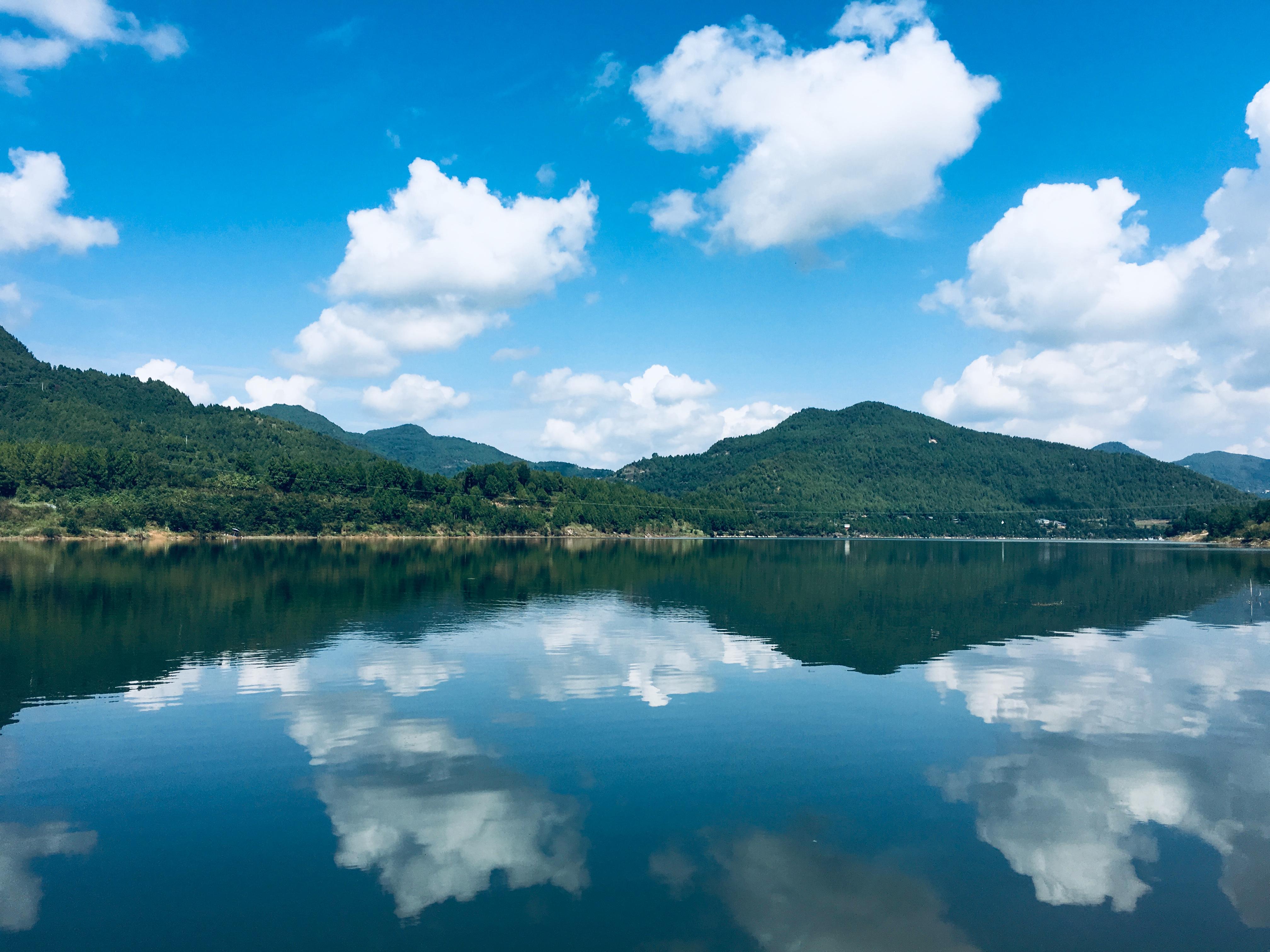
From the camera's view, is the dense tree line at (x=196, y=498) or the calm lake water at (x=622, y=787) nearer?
the calm lake water at (x=622, y=787)

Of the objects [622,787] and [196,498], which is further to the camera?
[196,498]

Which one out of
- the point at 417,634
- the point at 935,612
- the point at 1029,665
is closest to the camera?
the point at 1029,665

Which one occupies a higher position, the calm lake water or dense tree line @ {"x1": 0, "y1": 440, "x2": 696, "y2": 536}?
dense tree line @ {"x1": 0, "y1": 440, "x2": 696, "y2": 536}

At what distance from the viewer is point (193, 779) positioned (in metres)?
19.9

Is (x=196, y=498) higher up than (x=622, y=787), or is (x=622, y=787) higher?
(x=196, y=498)

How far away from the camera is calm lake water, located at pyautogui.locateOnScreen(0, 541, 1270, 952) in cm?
1357

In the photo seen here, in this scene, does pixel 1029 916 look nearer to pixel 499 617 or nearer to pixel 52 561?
pixel 499 617

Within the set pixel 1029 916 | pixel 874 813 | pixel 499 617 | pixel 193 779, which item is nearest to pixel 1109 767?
pixel 874 813

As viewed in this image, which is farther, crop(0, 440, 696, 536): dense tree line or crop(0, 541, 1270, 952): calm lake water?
crop(0, 440, 696, 536): dense tree line

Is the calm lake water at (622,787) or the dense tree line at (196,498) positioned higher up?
the dense tree line at (196,498)

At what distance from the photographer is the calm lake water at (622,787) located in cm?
1357

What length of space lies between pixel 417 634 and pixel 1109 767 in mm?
34157

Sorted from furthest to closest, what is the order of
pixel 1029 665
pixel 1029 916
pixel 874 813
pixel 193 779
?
1. pixel 1029 665
2. pixel 193 779
3. pixel 874 813
4. pixel 1029 916

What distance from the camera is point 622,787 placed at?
64.4 feet
